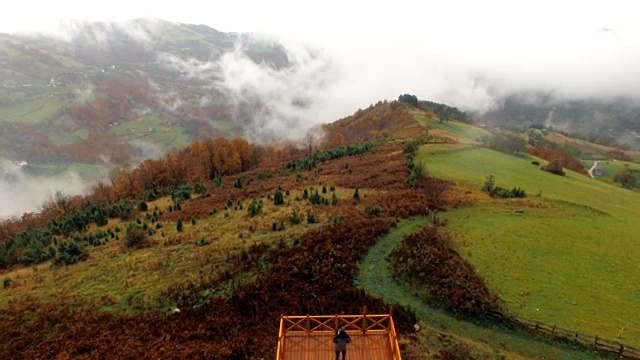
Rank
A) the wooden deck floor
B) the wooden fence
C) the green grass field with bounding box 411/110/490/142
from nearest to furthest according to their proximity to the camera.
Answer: the wooden deck floor, the wooden fence, the green grass field with bounding box 411/110/490/142

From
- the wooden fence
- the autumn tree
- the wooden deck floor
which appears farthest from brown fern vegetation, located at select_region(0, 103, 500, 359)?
the autumn tree

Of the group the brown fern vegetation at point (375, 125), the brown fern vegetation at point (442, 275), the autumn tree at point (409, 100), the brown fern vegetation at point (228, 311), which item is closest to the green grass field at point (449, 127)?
the brown fern vegetation at point (375, 125)

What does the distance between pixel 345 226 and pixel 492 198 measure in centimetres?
2109

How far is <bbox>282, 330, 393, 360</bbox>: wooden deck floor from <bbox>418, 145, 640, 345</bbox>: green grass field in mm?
12234

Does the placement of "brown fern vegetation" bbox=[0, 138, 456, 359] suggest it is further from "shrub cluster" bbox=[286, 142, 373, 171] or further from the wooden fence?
"shrub cluster" bbox=[286, 142, 373, 171]

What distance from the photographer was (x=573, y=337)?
88.6ft

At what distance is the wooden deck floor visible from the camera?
22438 mm

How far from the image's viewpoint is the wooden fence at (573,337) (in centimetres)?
2572

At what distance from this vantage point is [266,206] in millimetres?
53406

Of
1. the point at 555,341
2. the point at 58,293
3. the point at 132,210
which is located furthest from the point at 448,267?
the point at 132,210

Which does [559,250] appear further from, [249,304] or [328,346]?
[249,304]

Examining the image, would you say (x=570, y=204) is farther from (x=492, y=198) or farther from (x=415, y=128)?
(x=415, y=128)

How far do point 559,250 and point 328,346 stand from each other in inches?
1056

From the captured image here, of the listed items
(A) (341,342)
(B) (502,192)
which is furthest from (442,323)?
(B) (502,192)
